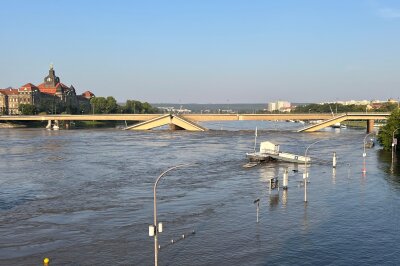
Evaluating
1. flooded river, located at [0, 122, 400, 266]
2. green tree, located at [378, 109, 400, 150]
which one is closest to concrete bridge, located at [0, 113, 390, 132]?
green tree, located at [378, 109, 400, 150]

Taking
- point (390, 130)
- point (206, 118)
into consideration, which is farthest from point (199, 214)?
point (206, 118)

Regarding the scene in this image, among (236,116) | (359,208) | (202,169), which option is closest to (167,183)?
(202,169)

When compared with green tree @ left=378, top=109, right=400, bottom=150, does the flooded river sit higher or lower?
lower

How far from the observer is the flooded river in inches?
1093

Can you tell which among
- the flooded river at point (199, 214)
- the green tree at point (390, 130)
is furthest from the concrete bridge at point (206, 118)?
the flooded river at point (199, 214)

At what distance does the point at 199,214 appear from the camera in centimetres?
3694

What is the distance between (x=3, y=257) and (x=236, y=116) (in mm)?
117100

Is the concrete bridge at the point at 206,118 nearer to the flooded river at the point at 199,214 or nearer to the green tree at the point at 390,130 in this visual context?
the green tree at the point at 390,130

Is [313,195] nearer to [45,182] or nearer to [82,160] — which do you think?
[45,182]

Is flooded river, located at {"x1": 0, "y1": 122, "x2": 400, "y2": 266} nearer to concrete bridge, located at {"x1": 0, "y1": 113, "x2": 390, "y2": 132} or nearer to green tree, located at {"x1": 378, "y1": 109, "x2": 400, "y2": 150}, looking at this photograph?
green tree, located at {"x1": 378, "y1": 109, "x2": 400, "y2": 150}

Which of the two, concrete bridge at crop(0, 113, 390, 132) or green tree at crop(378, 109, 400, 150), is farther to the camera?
concrete bridge at crop(0, 113, 390, 132)

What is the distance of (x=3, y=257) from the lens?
1069 inches

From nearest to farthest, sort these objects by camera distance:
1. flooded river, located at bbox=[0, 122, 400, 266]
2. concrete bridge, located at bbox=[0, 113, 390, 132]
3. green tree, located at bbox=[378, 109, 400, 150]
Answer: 1. flooded river, located at bbox=[0, 122, 400, 266]
2. green tree, located at bbox=[378, 109, 400, 150]
3. concrete bridge, located at bbox=[0, 113, 390, 132]

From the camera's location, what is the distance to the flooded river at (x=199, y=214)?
27750 millimetres
